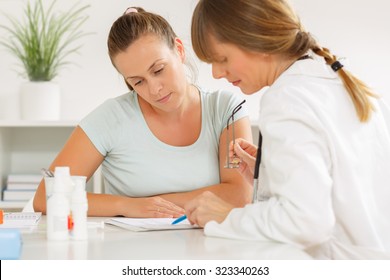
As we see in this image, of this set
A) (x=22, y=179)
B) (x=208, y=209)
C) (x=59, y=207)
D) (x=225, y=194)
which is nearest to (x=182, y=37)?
(x=22, y=179)

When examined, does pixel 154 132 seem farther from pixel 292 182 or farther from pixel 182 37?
pixel 182 37

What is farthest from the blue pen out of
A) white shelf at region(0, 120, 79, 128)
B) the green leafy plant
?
the green leafy plant

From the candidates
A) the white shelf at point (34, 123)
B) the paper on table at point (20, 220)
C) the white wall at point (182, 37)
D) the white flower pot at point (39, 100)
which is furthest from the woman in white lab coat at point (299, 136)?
the white wall at point (182, 37)

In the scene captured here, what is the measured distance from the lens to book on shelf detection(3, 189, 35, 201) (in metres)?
3.51

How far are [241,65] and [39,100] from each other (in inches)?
88.9

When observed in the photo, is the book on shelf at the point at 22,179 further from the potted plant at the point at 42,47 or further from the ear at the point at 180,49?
the ear at the point at 180,49

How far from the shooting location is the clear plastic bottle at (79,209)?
136cm

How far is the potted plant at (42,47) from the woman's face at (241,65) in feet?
7.19

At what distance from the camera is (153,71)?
6.69ft

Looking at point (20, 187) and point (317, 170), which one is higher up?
point (317, 170)

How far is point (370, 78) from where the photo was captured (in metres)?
3.81

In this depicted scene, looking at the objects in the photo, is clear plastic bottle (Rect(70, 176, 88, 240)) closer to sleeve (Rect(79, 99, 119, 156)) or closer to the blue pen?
the blue pen
